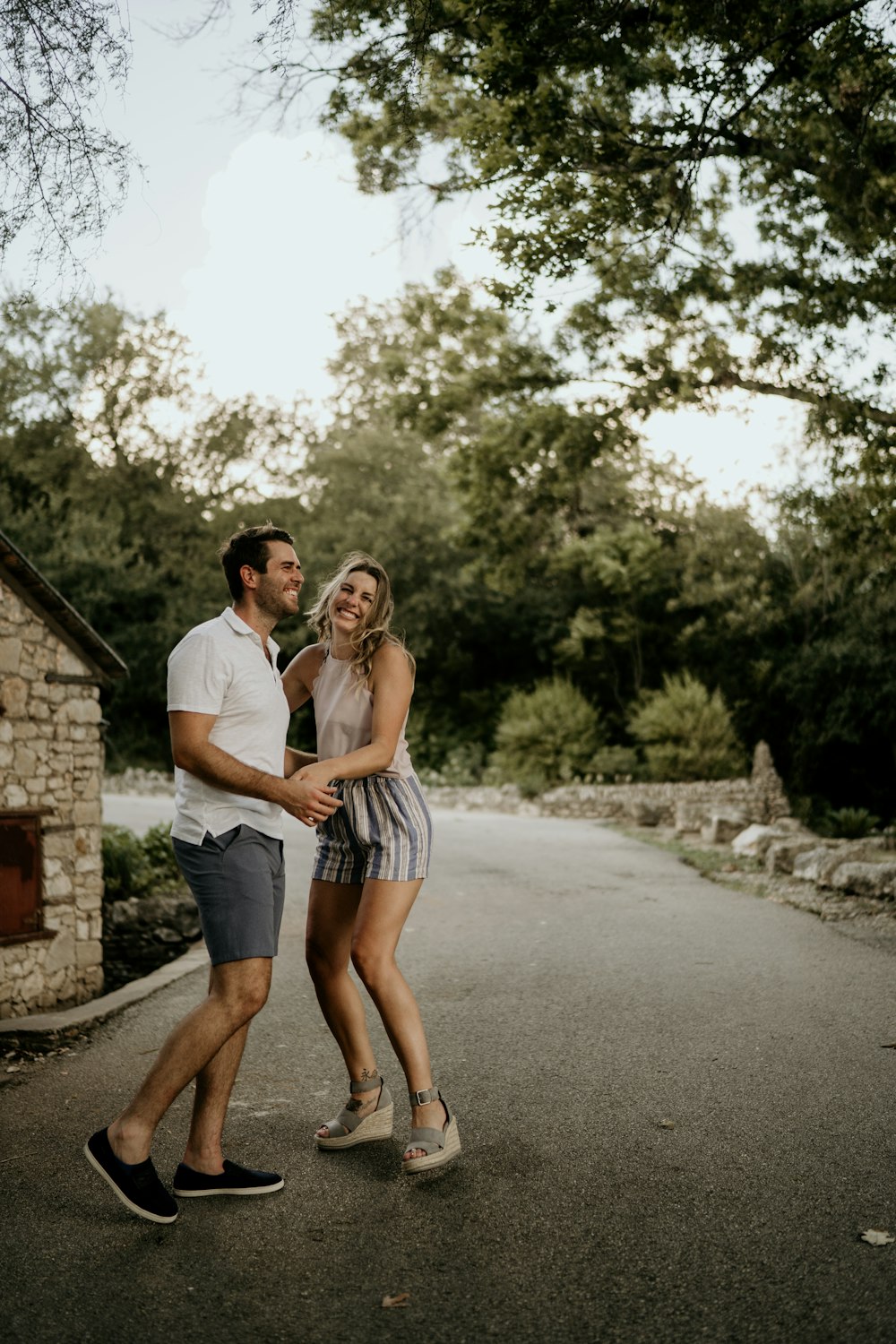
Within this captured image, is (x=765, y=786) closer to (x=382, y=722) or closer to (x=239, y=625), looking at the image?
(x=382, y=722)

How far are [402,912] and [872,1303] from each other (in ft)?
6.28

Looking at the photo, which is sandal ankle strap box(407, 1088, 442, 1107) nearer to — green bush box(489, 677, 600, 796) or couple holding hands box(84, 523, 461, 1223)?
couple holding hands box(84, 523, 461, 1223)

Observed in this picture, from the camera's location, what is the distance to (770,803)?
20.8 m

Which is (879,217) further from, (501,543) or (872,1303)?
(872,1303)

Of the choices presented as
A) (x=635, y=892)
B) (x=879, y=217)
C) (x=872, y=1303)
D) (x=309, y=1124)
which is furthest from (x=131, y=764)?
(x=872, y=1303)

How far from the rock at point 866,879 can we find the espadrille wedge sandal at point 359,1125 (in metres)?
7.17

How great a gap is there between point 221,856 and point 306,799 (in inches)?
12.9

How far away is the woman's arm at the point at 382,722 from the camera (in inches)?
157

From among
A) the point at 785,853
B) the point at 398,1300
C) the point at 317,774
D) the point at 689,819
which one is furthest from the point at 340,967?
the point at 689,819

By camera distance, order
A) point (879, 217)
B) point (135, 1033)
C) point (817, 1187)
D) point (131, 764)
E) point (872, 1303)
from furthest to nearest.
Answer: point (131, 764) < point (879, 217) < point (135, 1033) < point (817, 1187) < point (872, 1303)

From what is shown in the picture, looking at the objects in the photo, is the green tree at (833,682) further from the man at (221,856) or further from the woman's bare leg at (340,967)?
the man at (221,856)

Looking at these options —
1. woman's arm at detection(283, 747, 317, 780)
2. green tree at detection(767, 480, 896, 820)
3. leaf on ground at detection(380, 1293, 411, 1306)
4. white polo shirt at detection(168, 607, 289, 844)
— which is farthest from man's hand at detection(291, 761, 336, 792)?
green tree at detection(767, 480, 896, 820)

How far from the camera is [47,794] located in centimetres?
849

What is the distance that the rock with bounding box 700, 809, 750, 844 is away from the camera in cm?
1623
